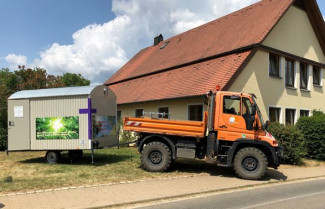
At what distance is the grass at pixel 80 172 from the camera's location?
835cm

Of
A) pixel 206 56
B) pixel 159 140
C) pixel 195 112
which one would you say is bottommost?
pixel 159 140

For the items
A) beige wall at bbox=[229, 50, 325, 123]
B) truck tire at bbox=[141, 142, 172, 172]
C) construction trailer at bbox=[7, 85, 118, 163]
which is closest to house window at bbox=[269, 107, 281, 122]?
beige wall at bbox=[229, 50, 325, 123]

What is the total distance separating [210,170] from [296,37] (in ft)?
35.4

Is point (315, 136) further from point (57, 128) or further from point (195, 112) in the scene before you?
point (57, 128)

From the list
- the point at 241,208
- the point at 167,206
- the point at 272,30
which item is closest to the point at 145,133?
the point at 167,206

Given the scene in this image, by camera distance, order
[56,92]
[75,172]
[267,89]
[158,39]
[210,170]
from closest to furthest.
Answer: [75,172]
[210,170]
[56,92]
[267,89]
[158,39]

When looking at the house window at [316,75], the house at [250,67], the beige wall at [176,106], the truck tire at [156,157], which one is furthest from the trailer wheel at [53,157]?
the house window at [316,75]

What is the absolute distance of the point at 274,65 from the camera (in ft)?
54.0

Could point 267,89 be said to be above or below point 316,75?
below

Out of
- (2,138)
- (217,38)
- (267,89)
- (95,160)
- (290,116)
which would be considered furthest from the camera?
(217,38)

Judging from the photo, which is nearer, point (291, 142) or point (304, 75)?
point (291, 142)

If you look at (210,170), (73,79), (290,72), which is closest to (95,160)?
(210,170)

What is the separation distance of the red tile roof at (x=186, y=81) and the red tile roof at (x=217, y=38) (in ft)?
1.98

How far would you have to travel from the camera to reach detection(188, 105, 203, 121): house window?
14867 mm
